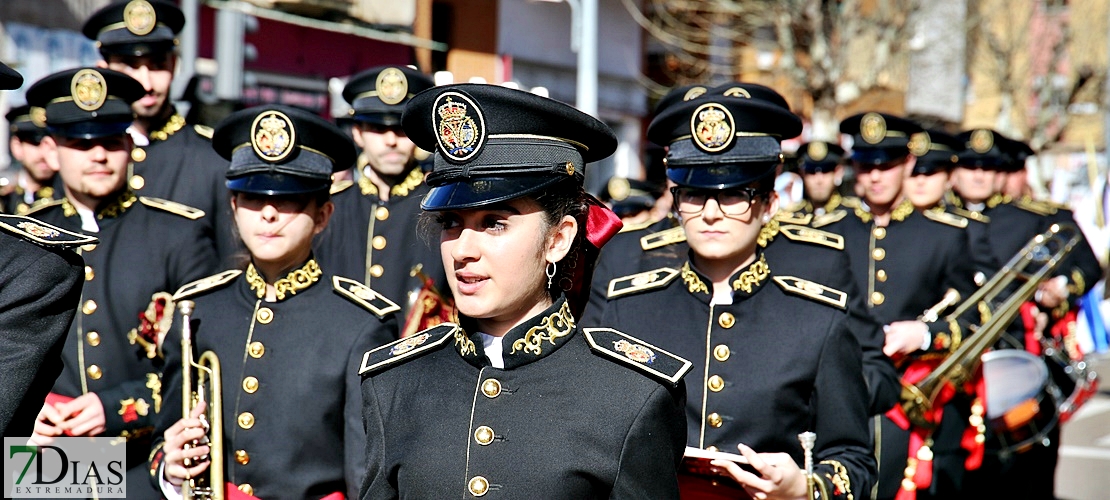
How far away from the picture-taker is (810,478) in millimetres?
3984

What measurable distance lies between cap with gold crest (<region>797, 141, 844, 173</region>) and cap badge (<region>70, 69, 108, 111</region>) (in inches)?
284

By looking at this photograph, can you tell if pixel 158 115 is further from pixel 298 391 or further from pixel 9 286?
pixel 9 286

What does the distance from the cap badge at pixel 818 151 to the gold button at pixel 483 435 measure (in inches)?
357

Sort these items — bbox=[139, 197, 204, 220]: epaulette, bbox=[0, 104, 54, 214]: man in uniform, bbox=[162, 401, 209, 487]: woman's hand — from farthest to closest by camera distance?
1. bbox=[0, 104, 54, 214]: man in uniform
2. bbox=[139, 197, 204, 220]: epaulette
3. bbox=[162, 401, 209, 487]: woman's hand

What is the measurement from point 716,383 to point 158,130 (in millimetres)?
3689

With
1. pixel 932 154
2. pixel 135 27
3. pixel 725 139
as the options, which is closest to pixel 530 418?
pixel 725 139

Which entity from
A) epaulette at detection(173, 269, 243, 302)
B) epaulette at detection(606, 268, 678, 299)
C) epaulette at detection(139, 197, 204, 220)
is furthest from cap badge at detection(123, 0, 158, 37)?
epaulette at detection(606, 268, 678, 299)

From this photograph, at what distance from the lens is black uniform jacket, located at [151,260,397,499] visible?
438 cm

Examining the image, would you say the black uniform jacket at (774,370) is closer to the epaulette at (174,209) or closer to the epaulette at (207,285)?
the epaulette at (207,285)

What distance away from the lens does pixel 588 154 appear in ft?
11.1

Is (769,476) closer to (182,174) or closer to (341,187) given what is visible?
(341,187)

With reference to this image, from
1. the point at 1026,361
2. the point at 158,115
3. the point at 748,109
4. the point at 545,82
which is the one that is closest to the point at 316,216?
the point at 748,109

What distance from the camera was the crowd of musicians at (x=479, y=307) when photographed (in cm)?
317

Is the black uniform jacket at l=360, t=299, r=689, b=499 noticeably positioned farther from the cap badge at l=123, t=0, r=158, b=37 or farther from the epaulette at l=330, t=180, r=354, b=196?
the cap badge at l=123, t=0, r=158, b=37
